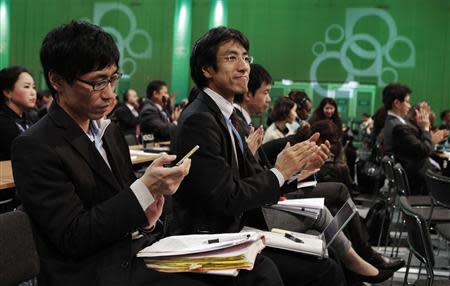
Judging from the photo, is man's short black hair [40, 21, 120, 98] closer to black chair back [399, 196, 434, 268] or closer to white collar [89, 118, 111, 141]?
white collar [89, 118, 111, 141]

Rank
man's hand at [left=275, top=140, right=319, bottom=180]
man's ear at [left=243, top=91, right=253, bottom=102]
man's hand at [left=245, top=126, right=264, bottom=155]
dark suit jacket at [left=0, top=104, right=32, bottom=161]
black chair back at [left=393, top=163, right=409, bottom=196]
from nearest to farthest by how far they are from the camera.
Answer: man's hand at [left=275, top=140, right=319, bottom=180] → man's hand at [left=245, top=126, right=264, bottom=155] → man's ear at [left=243, top=91, right=253, bottom=102] → dark suit jacket at [left=0, top=104, right=32, bottom=161] → black chair back at [left=393, top=163, right=409, bottom=196]

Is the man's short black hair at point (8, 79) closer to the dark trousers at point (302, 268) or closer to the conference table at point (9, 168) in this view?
the conference table at point (9, 168)

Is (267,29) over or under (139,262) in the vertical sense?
over

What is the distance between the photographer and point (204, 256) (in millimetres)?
1558

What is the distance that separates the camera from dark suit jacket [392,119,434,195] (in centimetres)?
562

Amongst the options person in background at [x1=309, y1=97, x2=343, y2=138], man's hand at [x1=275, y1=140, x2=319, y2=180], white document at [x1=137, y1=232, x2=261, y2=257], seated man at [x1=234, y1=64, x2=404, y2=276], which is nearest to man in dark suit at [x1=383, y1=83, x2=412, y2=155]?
person in background at [x1=309, y1=97, x2=343, y2=138]

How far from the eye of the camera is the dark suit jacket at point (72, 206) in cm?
145

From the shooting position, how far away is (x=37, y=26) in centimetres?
1429

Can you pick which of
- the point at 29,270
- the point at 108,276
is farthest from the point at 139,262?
the point at 29,270

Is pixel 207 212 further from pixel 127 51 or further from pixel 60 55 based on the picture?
pixel 127 51

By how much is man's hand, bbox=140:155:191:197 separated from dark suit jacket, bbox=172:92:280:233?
51cm

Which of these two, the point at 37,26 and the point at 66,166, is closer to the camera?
the point at 66,166

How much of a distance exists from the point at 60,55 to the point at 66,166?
12.4 inches

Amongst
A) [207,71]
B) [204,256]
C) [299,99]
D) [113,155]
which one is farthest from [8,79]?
[299,99]
